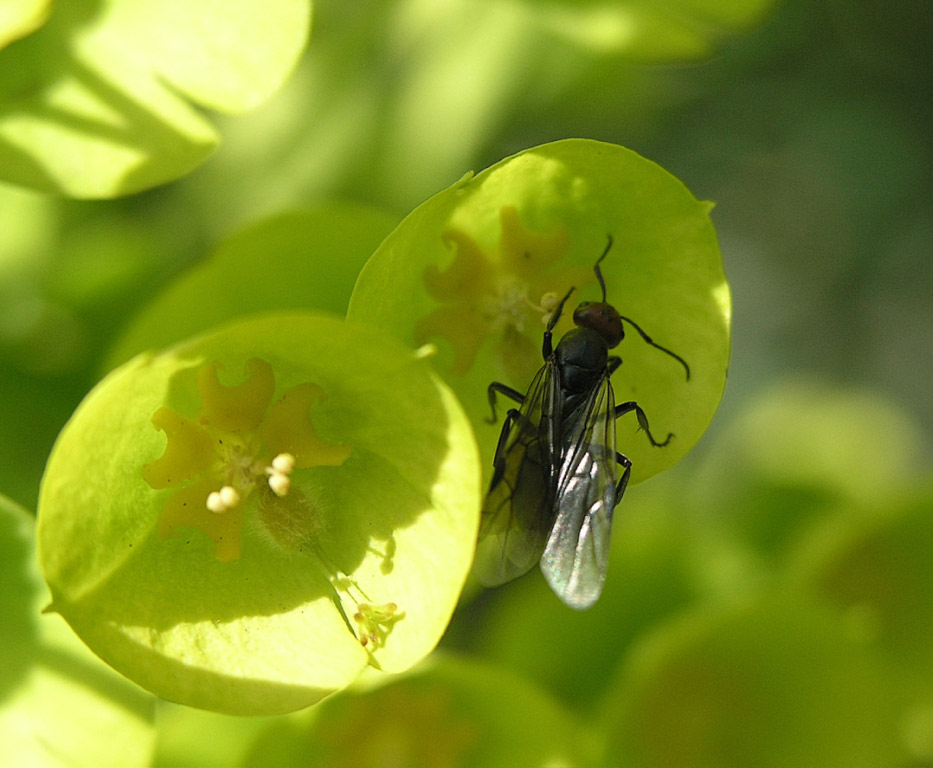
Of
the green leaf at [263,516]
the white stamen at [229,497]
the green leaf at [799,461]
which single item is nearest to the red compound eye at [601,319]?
the green leaf at [263,516]

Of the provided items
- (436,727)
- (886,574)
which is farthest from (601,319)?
(886,574)

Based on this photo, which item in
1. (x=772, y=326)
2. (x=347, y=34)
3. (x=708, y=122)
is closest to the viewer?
(x=347, y=34)

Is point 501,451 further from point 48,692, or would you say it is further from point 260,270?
point 48,692

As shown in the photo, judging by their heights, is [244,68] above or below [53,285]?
above

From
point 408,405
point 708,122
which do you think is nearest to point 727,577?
point 408,405

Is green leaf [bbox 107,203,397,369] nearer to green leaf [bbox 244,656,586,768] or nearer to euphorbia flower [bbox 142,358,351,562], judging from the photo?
euphorbia flower [bbox 142,358,351,562]

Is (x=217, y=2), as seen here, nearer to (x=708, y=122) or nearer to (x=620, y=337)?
(x=620, y=337)

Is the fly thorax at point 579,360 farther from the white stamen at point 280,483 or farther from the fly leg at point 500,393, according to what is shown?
the white stamen at point 280,483
